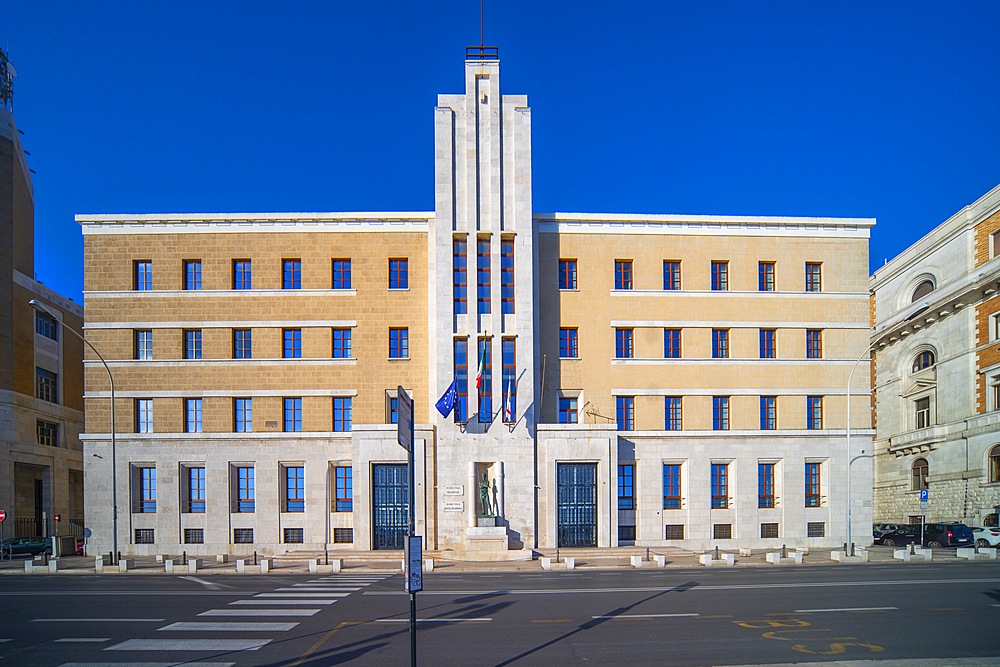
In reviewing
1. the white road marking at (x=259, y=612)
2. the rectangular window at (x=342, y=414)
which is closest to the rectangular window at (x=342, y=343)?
the rectangular window at (x=342, y=414)

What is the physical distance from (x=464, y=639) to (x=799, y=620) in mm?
7449

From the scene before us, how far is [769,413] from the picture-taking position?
41.1 m

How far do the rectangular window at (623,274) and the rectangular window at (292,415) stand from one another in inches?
711

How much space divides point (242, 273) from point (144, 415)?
29.6 feet

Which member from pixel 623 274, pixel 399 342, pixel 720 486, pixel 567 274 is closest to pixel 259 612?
pixel 399 342

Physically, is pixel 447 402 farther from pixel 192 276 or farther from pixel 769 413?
pixel 769 413

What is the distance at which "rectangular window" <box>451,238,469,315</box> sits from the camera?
38.4m

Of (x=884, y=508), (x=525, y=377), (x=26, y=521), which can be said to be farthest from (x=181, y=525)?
(x=884, y=508)

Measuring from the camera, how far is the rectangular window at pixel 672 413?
40.3 m

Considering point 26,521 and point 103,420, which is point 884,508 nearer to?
point 103,420

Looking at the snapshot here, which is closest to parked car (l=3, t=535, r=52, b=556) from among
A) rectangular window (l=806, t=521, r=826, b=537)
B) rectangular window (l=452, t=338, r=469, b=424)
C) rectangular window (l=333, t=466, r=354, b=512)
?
rectangular window (l=333, t=466, r=354, b=512)

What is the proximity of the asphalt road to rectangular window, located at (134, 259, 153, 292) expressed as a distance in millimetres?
18641

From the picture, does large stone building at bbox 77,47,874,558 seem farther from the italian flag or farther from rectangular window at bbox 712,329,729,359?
the italian flag

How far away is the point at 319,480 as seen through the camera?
3894cm
